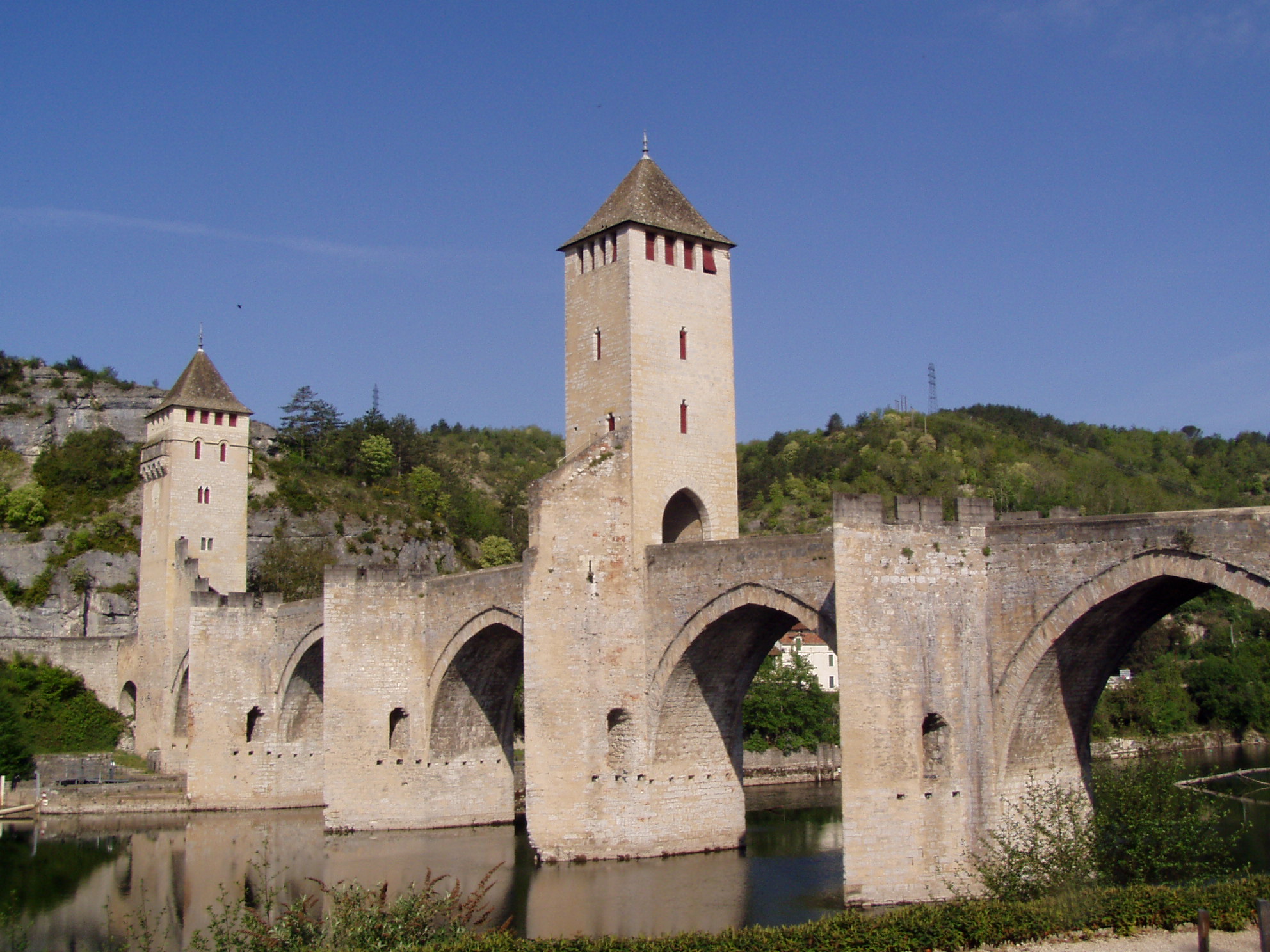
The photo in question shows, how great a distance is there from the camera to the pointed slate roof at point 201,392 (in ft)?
148

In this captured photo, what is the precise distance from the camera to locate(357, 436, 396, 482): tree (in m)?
74.4

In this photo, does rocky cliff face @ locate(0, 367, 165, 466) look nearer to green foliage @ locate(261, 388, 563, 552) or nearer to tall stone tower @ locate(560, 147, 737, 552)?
green foliage @ locate(261, 388, 563, 552)

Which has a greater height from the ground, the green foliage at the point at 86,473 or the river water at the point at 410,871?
the green foliage at the point at 86,473

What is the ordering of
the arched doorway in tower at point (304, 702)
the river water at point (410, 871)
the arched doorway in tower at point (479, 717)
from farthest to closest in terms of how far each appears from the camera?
the arched doorway in tower at point (304, 702)
the arched doorway in tower at point (479, 717)
the river water at point (410, 871)

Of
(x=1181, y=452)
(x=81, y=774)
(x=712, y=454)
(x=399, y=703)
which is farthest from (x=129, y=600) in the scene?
(x=1181, y=452)

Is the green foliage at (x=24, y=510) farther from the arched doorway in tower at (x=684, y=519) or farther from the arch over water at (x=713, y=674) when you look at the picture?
the arch over water at (x=713, y=674)

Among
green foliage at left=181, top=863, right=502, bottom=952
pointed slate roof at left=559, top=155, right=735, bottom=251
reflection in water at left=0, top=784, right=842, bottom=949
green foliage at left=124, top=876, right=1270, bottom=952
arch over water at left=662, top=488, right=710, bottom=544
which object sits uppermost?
pointed slate roof at left=559, top=155, right=735, bottom=251

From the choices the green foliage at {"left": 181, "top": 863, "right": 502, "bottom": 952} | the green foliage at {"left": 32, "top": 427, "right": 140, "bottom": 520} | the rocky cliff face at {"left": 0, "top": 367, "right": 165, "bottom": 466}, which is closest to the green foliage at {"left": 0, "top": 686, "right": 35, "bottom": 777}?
the green foliage at {"left": 32, "top": 427, "right": 140, "bottom": 520}

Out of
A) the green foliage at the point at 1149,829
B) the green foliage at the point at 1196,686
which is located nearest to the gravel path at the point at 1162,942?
Result: the green foliage at the point at 1149,829

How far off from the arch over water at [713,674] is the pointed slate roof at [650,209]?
794cm

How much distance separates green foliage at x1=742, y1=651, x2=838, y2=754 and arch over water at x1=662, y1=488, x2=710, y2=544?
14.8 meters

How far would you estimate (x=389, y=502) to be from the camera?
68.5 m

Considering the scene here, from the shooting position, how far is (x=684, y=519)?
86.9ft

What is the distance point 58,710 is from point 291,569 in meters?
14.3
